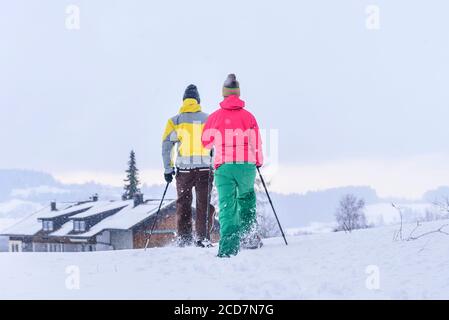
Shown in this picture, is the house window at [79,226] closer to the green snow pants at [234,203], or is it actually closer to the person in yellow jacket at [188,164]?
the person in yellow jacket at [188,164]

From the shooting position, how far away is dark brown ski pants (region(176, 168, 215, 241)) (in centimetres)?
720

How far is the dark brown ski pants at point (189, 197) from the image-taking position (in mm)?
7203

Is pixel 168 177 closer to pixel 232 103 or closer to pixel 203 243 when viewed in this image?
pixel 203 243

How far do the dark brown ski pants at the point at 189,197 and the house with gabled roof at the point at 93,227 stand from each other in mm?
33313

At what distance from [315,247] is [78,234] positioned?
44.3 m

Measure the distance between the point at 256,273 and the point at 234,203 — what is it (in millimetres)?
1331

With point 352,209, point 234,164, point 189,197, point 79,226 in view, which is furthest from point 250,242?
point 352,209

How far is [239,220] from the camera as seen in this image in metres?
5.91

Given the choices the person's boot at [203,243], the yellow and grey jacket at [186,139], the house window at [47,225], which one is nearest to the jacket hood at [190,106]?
the yellow and grey jacket at [186,139]

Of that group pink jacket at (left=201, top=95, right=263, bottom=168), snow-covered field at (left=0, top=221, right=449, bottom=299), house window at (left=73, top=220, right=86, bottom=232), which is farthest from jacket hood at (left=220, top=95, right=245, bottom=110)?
house window at (left=73, top=220, right=86, bottom=232)

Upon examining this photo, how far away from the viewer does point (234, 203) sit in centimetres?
585
